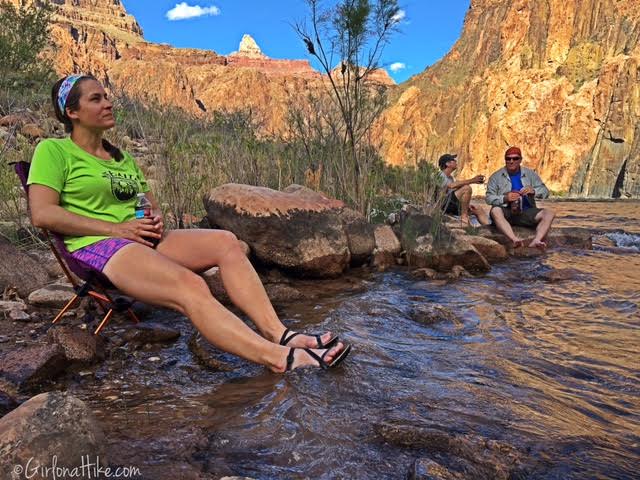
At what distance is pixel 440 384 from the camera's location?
208 cm

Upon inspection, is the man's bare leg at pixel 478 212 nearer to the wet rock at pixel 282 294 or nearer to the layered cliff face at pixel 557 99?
the wet rock at pixel 282 294

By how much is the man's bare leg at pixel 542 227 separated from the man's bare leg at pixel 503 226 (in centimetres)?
21

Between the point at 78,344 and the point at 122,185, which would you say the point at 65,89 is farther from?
the point at 78,344

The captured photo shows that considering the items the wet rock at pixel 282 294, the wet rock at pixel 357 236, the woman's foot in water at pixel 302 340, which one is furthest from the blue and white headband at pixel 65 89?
the wet rock at pixel 357 236

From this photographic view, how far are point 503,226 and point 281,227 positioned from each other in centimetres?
349

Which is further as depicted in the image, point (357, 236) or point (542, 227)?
point (542, 227)

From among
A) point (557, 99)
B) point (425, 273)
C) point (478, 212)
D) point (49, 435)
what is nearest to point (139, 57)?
point (557, 99)

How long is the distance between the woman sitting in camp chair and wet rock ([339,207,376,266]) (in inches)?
96.4

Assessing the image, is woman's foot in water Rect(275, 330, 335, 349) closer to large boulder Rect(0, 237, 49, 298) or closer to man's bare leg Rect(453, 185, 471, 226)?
large boulder Rect(0, 237, 49, 298)

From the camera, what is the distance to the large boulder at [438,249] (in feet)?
16.4

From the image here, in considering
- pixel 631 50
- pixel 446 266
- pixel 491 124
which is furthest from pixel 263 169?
pixel 491 124

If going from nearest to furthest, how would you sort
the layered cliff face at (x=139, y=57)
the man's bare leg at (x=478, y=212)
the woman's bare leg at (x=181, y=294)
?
the woman's bare leg at (x=181, y=294)
the man's bare leg at (x=478, y=212)
the layered cliff face at (x=139, y=57)

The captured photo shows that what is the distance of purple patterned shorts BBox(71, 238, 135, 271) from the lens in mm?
2125

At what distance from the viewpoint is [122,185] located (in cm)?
244
